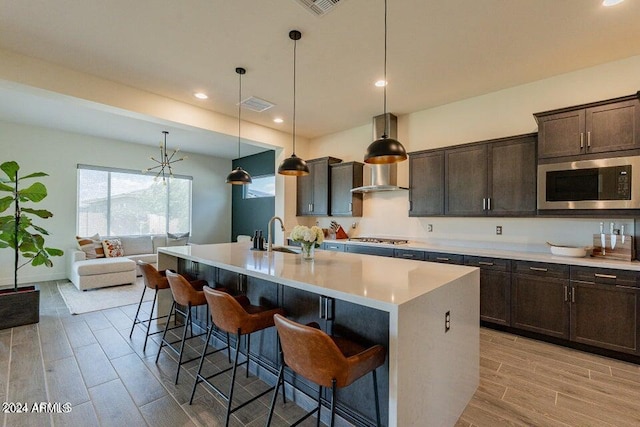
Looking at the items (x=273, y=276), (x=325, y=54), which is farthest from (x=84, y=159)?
(x=273, y=276)

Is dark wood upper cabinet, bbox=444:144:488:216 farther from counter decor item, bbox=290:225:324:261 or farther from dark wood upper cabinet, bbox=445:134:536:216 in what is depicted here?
counter decor item, bbox=290:225:324:261

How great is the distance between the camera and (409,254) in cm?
398

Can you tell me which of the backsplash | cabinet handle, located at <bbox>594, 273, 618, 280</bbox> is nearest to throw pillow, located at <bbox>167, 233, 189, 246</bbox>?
the backsplash

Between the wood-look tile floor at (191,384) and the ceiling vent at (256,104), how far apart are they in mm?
3163

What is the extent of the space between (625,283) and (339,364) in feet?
9.61

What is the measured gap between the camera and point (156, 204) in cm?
717

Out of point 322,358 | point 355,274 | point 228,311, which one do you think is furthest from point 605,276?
point 228,311

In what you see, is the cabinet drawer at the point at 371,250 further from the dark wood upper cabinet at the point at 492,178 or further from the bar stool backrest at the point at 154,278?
the bar stool backrest at the point at 154,278

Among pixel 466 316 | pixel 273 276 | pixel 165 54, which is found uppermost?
pixel 165 54

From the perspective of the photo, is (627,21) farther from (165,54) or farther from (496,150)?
(165,54)

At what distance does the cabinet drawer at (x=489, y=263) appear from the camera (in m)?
3.27

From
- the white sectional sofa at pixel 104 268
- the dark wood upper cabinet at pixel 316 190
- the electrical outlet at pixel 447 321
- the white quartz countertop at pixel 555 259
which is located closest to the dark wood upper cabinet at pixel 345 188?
the dark wood upper cabinet at pixel 316 190

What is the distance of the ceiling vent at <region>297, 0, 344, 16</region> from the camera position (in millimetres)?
2199

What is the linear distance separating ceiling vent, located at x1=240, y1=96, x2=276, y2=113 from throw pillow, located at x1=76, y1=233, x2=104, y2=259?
Answer: 4.27m
